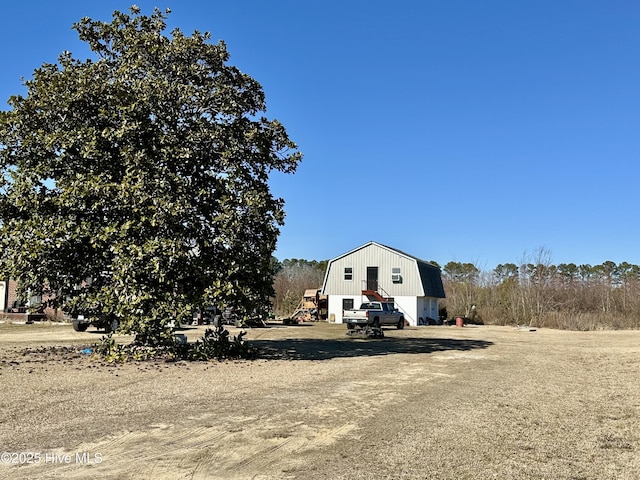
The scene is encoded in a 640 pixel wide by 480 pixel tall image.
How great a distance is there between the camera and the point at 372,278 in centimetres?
4778

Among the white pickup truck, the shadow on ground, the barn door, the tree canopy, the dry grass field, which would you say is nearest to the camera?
the dry grass field

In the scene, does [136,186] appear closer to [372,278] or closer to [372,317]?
[372,317]

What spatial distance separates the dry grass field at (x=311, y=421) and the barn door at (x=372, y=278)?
31.5 metres

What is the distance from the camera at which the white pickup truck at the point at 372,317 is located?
3212 centimetres

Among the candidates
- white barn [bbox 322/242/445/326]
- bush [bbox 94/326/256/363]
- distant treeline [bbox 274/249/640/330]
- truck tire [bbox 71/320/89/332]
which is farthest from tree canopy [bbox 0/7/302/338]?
distant treeline [bbox 274/249/640/330]

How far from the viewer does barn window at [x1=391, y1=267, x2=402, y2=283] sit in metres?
46.8

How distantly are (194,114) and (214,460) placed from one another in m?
12.4

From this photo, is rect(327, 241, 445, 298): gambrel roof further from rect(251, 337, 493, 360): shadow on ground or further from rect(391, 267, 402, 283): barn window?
rect(251, 337, 493, 360): shadow on ground

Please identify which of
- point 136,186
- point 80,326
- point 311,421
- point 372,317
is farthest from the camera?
point 372,317

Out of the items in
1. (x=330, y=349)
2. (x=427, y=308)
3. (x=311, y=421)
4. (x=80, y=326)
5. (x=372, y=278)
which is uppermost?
(x=372, y=278)

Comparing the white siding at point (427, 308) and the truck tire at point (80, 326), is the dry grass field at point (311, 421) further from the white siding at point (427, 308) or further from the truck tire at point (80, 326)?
the white siding at point (427, 308)

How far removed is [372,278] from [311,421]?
130 ft

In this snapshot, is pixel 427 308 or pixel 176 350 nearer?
pixel 176 350

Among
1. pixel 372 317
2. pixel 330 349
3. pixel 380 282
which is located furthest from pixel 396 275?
pixel 330 349
